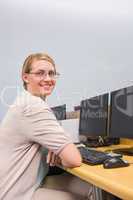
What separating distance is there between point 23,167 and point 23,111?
263 mm

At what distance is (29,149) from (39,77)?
414 mm

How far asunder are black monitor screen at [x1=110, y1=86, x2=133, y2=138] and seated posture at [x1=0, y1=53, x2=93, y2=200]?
0.53 meters

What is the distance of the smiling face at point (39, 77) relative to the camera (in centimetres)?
160

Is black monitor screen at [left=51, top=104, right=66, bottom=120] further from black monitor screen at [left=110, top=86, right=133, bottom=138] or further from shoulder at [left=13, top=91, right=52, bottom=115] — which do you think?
shoulder at [left=13, top=91, right=52, bottom=115]

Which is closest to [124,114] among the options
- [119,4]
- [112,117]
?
[112,117]

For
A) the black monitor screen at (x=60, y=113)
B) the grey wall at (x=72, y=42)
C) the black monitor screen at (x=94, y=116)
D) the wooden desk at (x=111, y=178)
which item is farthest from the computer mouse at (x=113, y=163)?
the grey wall at (x=72, y=42)

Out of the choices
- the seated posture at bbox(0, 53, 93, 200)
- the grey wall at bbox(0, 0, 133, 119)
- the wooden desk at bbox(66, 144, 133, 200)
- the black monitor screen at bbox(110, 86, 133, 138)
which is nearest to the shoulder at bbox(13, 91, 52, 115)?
the seated posture at bbox(0, 53, 93, 200)

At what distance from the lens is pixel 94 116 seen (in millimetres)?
2211

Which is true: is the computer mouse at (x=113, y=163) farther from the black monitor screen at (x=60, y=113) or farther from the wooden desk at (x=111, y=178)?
the black monitor screen at (x=60, y=113)

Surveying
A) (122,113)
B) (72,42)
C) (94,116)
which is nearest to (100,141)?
(94,116)

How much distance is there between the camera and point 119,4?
3570 millimetres

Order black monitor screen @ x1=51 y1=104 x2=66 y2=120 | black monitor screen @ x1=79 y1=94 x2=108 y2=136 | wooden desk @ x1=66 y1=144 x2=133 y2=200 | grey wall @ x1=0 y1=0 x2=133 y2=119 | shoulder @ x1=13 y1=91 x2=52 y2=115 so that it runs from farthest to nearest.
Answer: grey wall @ x1=0 y1=0 x2=133 y2=119, black monitor screen @ x1=51 y1=104 x2=66 y2=120, black monitor screen @ x1=79 y1=94 x2=108 y2=136, shoulder @ x1=13 y1=91 x2=52 y2=115, wooden desk @ x1=66 y1=144 x2=133 y2=200

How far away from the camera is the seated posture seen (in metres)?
1.29

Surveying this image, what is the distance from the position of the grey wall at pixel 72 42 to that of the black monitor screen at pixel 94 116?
0.91 metres
